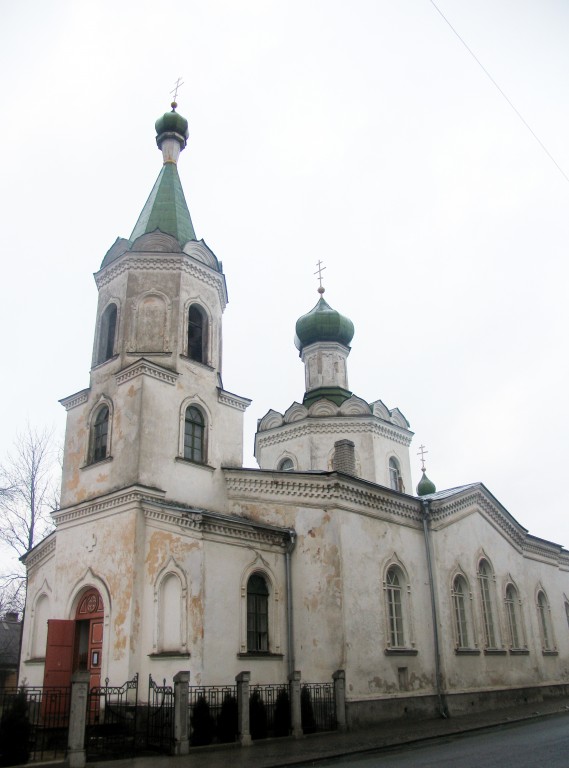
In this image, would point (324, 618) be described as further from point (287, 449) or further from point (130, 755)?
point (287, 449)

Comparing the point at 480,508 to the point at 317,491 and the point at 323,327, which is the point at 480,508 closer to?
the point at 317,491

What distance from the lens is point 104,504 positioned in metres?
15.8

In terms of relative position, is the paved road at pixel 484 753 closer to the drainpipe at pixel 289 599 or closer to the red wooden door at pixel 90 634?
the drainpipe at pixel 289 599

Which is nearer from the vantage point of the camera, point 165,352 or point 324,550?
point 324,550

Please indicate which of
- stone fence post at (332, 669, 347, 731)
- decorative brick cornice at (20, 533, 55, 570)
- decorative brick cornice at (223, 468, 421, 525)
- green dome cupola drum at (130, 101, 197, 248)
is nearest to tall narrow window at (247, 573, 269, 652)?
stone fence post at (332, 669, 347, 731)

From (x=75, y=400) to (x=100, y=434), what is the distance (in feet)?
4.74

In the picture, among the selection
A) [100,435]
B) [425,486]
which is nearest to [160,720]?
[100,435]

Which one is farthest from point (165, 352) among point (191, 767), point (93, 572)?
point (191, 767)

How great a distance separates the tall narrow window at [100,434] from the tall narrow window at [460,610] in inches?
414

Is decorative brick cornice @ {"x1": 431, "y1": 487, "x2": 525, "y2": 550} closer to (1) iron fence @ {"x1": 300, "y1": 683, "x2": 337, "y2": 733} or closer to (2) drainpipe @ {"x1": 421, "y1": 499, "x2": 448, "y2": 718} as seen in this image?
(2) drainpipe @ {"x1": 421, "y1": 499, "x2": 448, "y2": 718}

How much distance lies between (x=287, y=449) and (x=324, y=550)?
31.2ft

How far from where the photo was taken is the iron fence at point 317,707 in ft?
46.1

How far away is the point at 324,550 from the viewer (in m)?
16.2

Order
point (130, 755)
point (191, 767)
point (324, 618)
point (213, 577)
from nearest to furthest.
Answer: point (191, 767) < point (130, 755) < point (213, 577) < point (324, 618)
